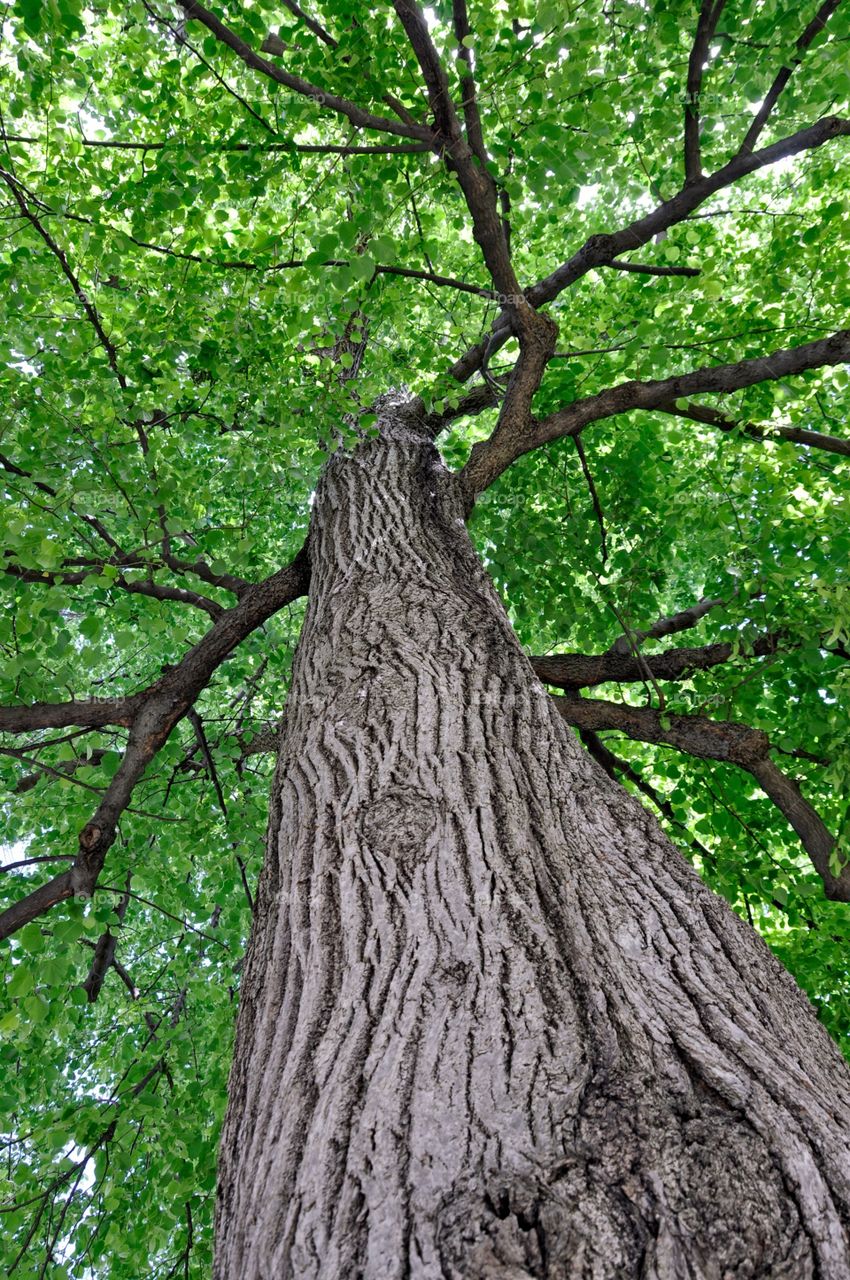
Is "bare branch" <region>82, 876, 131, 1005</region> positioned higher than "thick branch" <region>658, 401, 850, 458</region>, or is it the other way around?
"thick branch" <region>658, 401, 850, 458</region>

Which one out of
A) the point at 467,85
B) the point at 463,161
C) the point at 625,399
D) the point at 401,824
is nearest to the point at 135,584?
the point at 463,161

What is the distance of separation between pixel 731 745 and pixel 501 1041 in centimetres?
284

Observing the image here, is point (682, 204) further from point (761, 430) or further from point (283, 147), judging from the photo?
point (283, 147)

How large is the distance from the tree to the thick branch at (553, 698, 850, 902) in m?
0.02

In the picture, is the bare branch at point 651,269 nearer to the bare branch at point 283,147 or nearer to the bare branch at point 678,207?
the bare branch at point 678,207

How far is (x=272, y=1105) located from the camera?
1.41 metres

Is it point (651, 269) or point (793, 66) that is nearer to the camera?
point (793, 66)

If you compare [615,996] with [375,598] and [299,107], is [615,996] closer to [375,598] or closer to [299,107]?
[375,598]

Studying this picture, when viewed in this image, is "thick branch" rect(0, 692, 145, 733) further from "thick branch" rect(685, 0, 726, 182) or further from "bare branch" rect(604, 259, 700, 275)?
"thick branch" rect(685, 0, 726, 182)

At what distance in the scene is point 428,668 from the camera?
2.56 m

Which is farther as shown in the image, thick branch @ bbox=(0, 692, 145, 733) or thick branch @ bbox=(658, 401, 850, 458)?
thick branch @ bbox=(658, 401, 850, 458)

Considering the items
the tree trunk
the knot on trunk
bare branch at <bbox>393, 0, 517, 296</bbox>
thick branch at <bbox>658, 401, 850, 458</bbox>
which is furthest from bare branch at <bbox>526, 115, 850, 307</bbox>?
the knot on trunk

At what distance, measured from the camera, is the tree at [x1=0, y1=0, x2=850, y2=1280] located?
1225 mm

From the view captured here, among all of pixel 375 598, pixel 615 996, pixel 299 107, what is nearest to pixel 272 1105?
pixel 615 996
